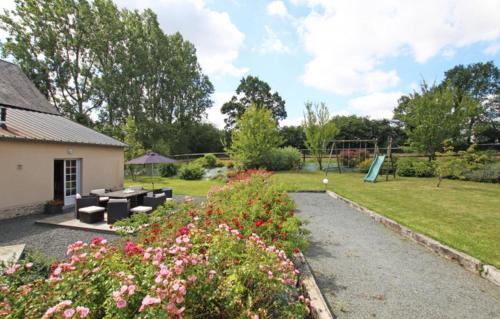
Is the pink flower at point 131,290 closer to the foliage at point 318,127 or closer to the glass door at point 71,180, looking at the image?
the glass door at point 71,180

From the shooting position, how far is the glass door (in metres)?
9.25

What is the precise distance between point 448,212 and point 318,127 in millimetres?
13814

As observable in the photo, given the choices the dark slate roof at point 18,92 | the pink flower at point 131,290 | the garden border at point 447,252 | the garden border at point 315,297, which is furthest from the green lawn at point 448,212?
the dark slate roof at point 18,92

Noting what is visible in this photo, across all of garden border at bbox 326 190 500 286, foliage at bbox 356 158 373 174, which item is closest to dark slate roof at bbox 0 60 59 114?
garden border at bbox 326 190 500 286

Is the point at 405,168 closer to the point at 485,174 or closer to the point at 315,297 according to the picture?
the point at 485,174

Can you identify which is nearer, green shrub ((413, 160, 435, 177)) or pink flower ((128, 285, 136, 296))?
pink flower ((128, 285, 136, 296))

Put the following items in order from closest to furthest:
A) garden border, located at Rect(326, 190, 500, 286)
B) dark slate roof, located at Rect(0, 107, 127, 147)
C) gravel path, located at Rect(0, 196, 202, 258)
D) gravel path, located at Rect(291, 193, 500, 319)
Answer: gravel path, located at Rect(291, 193, 500, 319), garden border, located at Rect(326, 190, 500, 286), gravel path, located at Rect(0, 196, 202, 258), dark slate roof, located at Rect(0, 107, 127, 147)

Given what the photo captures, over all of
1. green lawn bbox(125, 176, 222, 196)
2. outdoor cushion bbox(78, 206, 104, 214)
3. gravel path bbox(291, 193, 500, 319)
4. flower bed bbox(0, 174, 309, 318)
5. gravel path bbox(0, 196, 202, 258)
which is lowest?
gravel path bbox(0, 196, 202, 258)

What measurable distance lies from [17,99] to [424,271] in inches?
631

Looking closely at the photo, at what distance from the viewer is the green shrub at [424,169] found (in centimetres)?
1471

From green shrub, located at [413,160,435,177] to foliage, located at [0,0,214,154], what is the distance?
20.6 meters

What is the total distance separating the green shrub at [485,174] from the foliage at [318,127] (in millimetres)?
8803

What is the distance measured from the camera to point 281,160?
18.9 metres

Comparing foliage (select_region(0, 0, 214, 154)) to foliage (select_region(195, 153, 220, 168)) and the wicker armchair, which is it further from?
the wicker armchair
